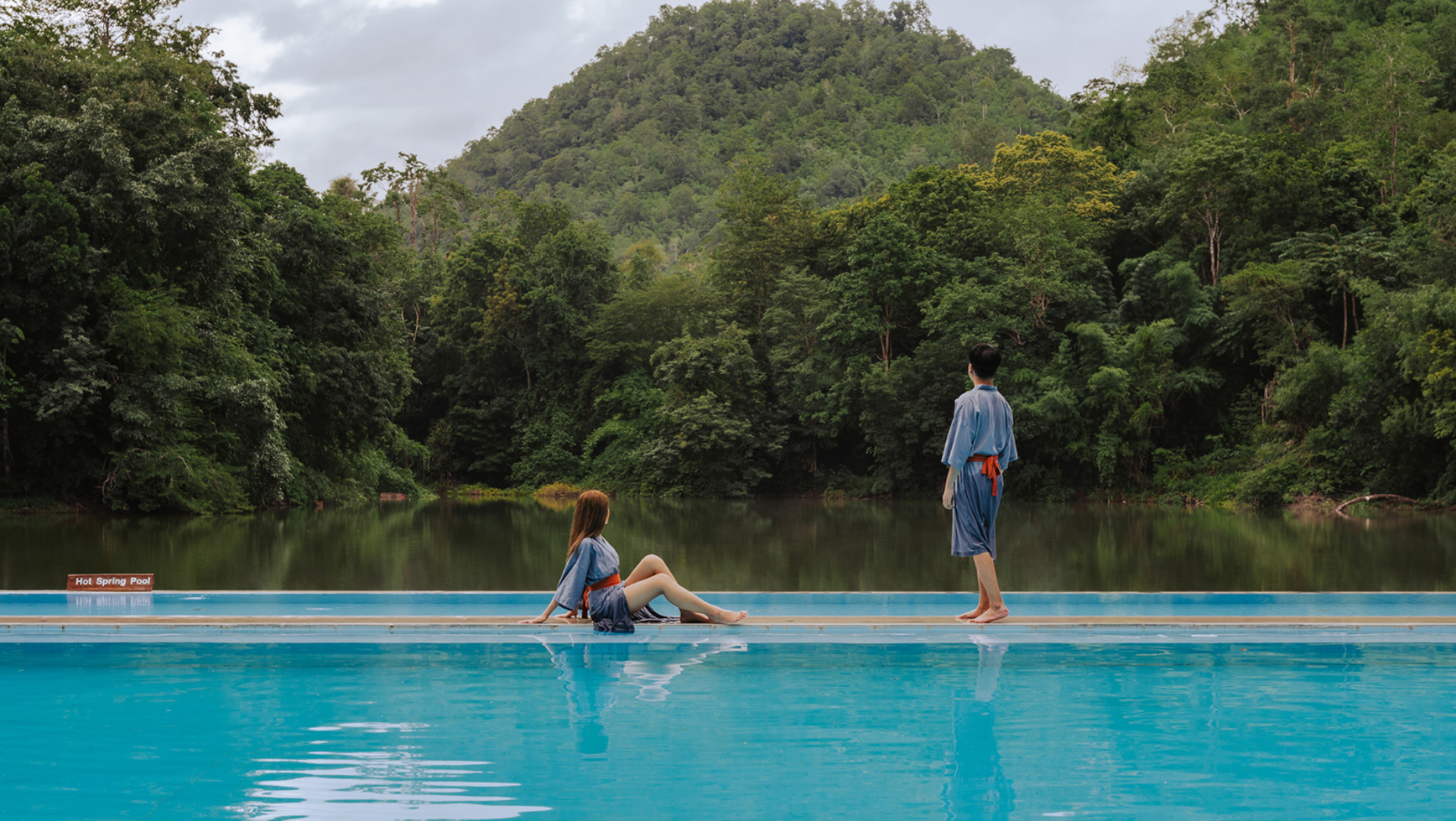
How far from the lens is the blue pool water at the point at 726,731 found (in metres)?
3.29

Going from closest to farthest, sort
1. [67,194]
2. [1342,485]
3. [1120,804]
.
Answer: [1120,804], [67,194], [1342,485]

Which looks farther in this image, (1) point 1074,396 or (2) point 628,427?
(2) point 628,427

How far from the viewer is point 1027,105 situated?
79.6 meters

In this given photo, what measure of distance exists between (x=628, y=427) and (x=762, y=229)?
9.16 meters

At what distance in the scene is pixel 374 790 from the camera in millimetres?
3377

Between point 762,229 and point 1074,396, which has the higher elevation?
point 762,229

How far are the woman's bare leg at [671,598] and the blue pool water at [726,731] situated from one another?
9.5 inches

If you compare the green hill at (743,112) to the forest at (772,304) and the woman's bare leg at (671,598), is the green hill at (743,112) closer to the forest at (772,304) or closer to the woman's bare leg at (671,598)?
the forest at (772,304)

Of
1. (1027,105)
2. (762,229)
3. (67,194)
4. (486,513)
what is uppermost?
(1027,105)

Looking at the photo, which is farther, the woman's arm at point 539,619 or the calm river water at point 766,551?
the calm river water at point 766,551

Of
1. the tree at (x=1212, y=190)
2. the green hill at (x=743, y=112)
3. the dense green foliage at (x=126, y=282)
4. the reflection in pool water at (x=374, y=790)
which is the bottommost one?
the reflection in pool water at (x=374, y=790)

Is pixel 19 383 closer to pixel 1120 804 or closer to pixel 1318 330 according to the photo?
pixel 1120 804

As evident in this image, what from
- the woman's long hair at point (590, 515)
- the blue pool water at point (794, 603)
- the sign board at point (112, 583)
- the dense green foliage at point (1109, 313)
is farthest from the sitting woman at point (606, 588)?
the dense green foliage at point (1109, 313)

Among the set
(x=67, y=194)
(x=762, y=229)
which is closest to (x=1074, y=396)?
(x=762, y=229)
